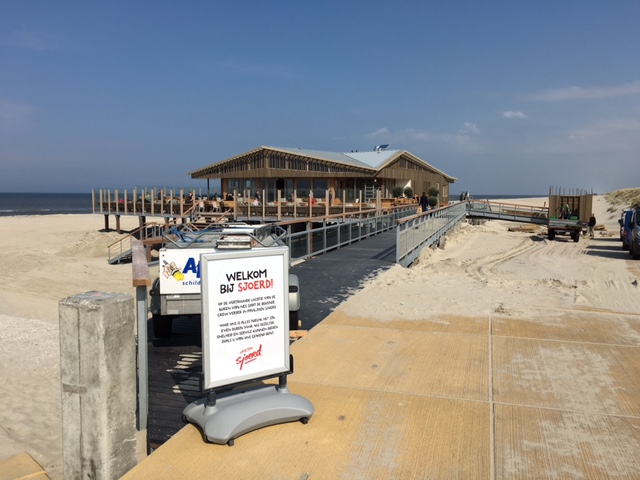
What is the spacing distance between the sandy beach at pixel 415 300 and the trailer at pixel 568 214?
4143 millimetres

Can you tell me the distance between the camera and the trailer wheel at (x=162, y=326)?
24.1ft

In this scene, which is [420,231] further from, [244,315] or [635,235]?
[244,315]

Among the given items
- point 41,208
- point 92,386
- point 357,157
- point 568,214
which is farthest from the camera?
point 41,208

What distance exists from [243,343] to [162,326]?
3.07 meters

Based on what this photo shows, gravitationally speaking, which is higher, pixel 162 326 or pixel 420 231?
pixel 420 231

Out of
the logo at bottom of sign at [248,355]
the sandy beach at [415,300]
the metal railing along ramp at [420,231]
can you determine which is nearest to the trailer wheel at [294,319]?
the sandy beach at [415,300]

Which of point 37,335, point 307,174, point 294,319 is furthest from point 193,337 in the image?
point 307,174

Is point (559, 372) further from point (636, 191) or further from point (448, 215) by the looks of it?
point (636, 191)

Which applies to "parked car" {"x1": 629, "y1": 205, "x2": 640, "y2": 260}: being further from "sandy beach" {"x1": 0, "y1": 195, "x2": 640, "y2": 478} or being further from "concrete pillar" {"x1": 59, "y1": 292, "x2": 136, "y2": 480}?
"concrete pillar" {"x1": 59, "y1": 292, "x2": 136, "y2": 480}

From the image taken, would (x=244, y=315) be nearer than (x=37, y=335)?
Yes

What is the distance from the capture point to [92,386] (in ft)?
12.8

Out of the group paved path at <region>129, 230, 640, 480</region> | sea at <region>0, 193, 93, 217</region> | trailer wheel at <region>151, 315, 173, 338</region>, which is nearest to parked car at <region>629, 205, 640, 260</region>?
paved path at <region>129, 230, 640, 480</region>

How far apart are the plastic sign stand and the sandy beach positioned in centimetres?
195

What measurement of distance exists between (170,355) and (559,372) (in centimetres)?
440
